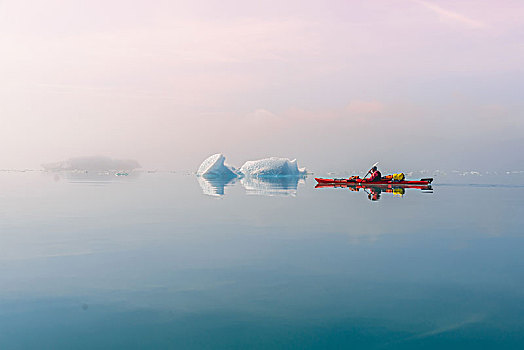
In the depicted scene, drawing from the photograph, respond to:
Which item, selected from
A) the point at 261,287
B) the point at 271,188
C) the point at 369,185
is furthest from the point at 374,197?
the point at 261,287

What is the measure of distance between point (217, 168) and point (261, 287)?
66.1 m

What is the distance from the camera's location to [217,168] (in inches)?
2844

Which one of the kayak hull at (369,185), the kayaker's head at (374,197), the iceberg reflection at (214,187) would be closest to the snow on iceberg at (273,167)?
the iceberg reflection at (214,187)

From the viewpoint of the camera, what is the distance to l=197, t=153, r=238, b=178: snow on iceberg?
7188cm

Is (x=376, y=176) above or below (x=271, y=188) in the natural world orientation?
above

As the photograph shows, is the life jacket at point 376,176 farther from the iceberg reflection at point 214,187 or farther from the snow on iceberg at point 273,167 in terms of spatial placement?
the snow on iceberg at point 273,167

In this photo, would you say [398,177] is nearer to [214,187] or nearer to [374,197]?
[374,197]

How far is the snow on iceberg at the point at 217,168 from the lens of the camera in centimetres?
7188

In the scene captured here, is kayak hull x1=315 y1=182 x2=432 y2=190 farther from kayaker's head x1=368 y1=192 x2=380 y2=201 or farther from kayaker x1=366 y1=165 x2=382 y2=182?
kayaker's head x1=368 y1=192 x2=380 y2=201

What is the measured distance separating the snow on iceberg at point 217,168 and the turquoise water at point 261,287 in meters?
58.5

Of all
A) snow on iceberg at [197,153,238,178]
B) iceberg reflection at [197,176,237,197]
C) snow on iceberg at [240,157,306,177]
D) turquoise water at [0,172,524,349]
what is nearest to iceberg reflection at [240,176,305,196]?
iceberg reflection at [197,176,237,197]

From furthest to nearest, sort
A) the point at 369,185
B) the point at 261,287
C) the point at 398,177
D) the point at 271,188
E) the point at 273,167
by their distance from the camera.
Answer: the point at 273,167, the point at 369,185, the point at 271,188, the point at 398,177, the point at 261,287

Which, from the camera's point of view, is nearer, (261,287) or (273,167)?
(261,287)

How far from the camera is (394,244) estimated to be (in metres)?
10.6
